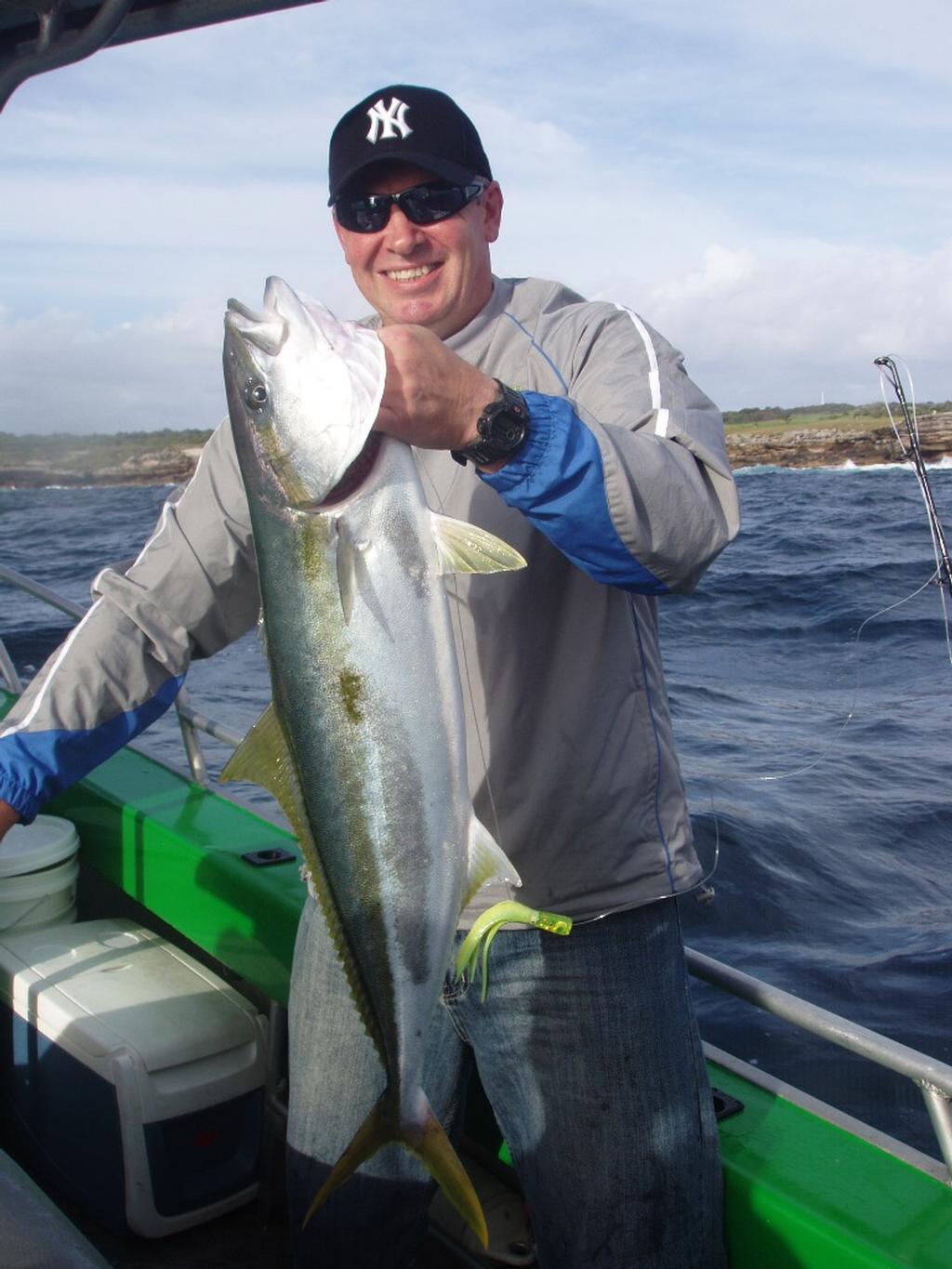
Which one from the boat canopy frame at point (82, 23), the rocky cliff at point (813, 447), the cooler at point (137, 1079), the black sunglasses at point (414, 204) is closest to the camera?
Answer: the black sunglasses at point (414, 204)

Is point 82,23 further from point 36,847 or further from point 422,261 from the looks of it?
point 36,847

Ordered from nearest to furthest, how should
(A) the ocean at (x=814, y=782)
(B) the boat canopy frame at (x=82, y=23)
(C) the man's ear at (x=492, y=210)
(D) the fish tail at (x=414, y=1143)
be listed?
(D) the fish tail at (x=414, y=1143)
(C) the man's ear at (x=492, y=210)
(B) the boat canopy frame at (x=82, y=23)
(A) the ocean at (x=814, y=782)

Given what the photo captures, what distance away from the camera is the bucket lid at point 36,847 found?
3484 millimetres

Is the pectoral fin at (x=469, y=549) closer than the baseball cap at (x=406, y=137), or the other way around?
the pectoral fin at (x=469, y=549)

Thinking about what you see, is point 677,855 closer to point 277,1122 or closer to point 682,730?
point 277,1122

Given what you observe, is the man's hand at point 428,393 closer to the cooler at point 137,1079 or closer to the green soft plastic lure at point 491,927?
the green soft plastic lure at point 491,927

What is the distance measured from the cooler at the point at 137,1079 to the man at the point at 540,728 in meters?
0.87

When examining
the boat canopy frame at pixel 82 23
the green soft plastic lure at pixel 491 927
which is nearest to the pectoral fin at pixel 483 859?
the green soft plastic lure at pixel 491 927

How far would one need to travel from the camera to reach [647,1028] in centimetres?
216

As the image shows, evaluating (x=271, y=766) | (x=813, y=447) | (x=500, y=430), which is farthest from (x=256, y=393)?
(x=813, y=447)

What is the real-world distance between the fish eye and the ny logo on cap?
29.7 inches

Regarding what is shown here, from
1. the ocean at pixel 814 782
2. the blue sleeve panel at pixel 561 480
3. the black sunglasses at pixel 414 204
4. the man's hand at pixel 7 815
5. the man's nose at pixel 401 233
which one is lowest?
the ocean at pixel 814 782

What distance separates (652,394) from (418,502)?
471 millimetres

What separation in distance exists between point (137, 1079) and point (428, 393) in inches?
84.5
